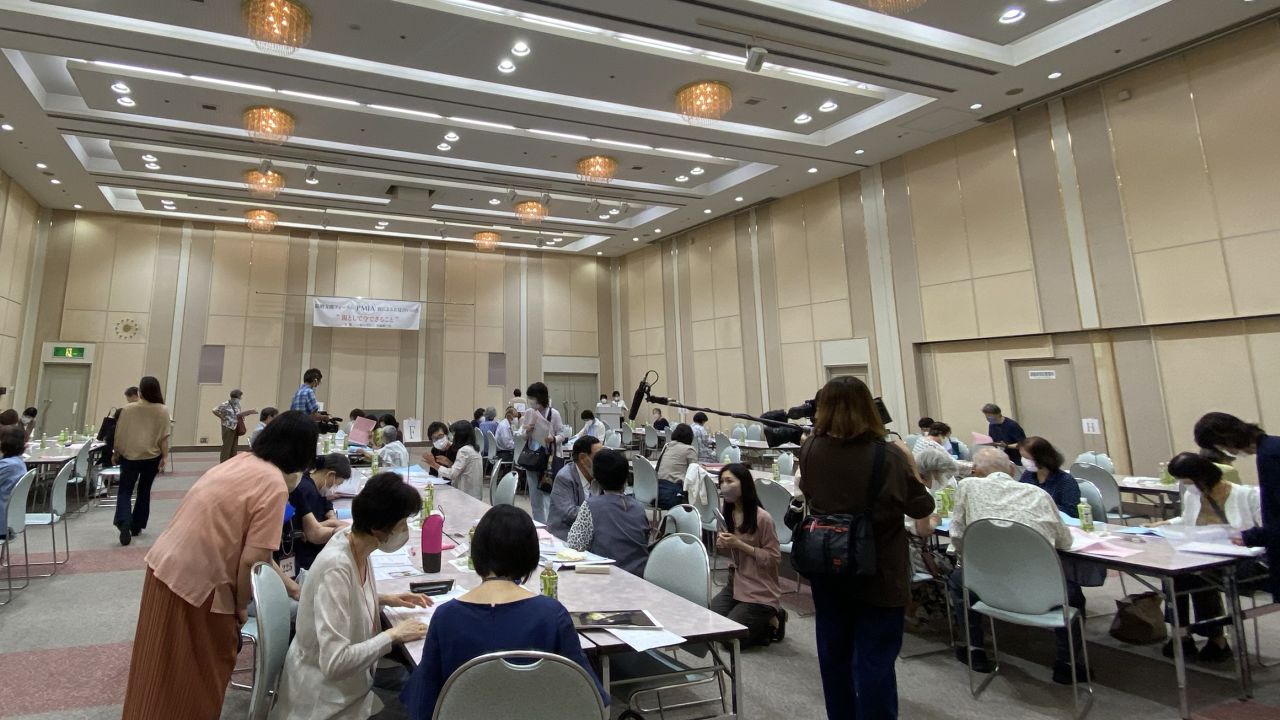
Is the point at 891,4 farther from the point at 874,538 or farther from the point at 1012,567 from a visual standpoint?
the point at 874,538

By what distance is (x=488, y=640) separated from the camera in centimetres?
147

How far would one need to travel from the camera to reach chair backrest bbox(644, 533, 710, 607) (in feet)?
8.45

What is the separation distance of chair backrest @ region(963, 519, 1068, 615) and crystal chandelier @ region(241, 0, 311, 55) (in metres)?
6.68

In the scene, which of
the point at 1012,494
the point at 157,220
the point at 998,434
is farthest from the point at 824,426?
the point at 157,220

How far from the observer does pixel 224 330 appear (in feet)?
43.4

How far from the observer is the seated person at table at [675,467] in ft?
19.3

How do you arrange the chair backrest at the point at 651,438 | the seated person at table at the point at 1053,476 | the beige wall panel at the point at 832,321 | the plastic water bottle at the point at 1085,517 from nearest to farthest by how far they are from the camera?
the plastic water bottle at the point at 1085,517 < the seated person at table at the point at 1053,476 < the beige wall panel at the point at 832,321 < the chair backrest at the point at 651,438

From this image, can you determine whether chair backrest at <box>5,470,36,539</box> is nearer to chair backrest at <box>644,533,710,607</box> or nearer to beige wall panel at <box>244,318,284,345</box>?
chair backrest at <box>644,533,710,607</box>

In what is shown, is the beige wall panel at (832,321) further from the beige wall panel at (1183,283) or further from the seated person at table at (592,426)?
the seated person at table at (592,426)

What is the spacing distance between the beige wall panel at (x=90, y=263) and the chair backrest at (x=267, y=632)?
14500mm

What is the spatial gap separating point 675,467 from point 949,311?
5.90 m

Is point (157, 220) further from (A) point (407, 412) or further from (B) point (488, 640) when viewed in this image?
(B) point (488, 640)

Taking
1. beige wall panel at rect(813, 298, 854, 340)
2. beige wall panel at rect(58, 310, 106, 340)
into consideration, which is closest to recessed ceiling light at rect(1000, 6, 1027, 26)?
beige wall panel at rect(813, 298, 854, 340)

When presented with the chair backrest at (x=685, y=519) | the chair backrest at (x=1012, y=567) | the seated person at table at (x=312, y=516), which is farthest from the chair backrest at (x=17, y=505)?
the chair backrest at (x=1012, y=567)
